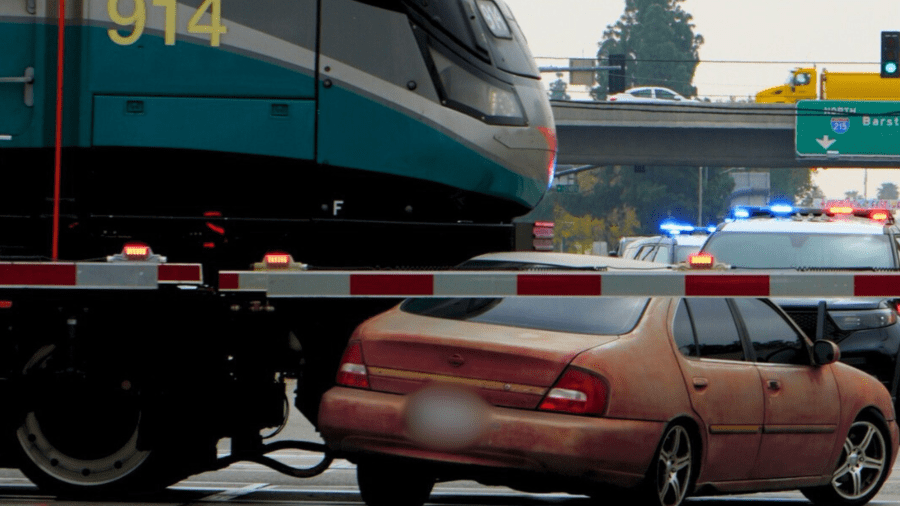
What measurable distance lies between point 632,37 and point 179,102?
114120mm

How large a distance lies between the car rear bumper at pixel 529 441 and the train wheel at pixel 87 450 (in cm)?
155

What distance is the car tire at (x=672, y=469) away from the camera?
736 cm

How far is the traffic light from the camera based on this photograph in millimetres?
35781

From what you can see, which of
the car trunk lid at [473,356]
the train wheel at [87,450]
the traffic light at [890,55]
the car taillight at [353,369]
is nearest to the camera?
the car trunk lid at [473,356]

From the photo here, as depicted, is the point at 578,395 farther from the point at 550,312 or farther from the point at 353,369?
the point at 353,369

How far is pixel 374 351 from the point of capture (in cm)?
775

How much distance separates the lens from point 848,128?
53.1 m

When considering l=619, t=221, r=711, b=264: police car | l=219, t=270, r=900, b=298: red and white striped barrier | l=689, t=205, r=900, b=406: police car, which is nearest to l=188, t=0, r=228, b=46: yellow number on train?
l=219, t=270, r=900, b=298: red and white striped barrier

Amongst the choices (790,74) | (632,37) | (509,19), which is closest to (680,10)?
(632,37)

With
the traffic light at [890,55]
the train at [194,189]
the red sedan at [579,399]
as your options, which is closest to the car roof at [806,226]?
the red sedan at [579,399]

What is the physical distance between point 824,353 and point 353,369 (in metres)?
2.75

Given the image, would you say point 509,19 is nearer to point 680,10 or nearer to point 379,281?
point 379,281

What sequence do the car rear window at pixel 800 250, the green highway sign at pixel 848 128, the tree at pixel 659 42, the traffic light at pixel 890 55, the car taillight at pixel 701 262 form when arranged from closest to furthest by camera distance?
the car taillight at pixel 701 262
the car rear window at pixel 800 250
the traffic light at pixel 890 55
the green highway sign at pixel 848 128
the tree at pixel 659 42

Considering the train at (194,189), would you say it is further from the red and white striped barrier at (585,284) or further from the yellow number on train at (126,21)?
the red and white striped barrier at (585,284)
